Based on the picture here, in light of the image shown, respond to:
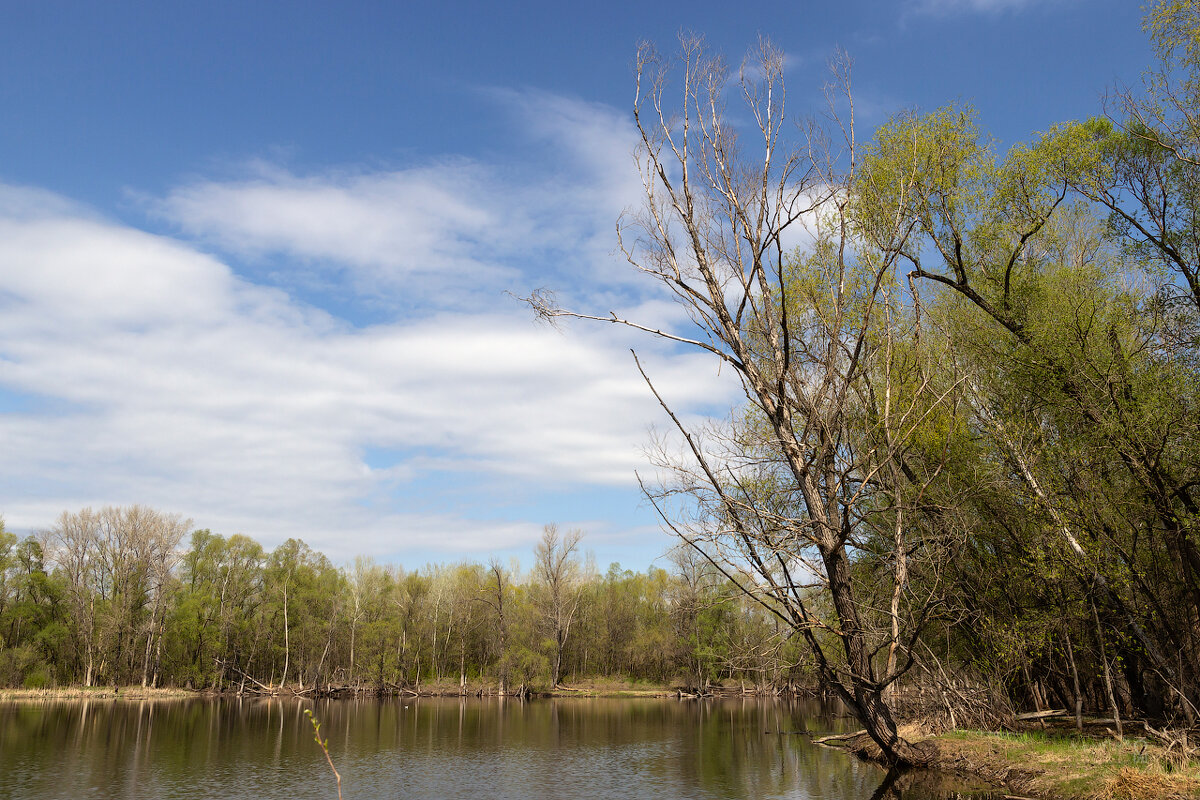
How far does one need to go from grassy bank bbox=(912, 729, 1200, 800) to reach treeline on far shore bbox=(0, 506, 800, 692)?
4002cm


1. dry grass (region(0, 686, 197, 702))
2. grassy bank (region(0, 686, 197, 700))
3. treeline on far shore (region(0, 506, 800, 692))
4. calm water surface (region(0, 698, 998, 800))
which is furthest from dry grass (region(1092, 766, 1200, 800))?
grassy bank (region(0, 686, 197, 700))

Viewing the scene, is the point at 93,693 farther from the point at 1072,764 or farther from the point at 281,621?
the point at 1072,764

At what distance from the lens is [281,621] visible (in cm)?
7000

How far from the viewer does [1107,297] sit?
692 inches

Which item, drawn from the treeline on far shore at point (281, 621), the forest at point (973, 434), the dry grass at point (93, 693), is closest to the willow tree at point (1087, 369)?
the forest at point (973, 434)

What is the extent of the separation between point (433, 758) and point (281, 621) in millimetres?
48785

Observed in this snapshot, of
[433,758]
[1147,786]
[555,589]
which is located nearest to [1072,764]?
[1147,786]

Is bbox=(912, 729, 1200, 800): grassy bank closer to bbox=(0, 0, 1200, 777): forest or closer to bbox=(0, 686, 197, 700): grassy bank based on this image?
bbox=(0, 0, 1200, 777): forest

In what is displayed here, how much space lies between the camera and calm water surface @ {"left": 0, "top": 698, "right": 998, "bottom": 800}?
66.3 feet

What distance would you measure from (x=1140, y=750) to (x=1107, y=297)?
9.81 metres

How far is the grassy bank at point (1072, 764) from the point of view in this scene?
1270cm

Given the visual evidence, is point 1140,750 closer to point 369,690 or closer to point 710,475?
point 710,475

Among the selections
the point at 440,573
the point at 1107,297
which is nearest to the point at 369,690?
the point at 440,573

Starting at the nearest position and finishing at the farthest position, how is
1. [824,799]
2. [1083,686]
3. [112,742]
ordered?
1. [824,799]
2. [1083,686]
3. [112,742]
